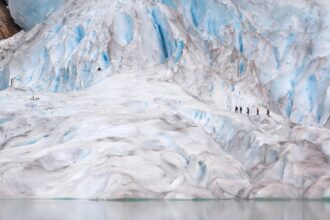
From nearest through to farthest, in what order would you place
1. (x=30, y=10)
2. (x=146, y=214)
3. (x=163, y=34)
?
(x=146, y=214), (x=163, y=34), (x=30, y=10)

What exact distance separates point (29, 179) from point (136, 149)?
3.10 metres

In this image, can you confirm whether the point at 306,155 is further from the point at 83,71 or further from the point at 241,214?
the point at 83,71

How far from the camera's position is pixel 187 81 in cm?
2617

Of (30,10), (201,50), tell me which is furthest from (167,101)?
(30,10)

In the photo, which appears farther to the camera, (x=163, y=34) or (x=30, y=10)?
(x=30, y=10)

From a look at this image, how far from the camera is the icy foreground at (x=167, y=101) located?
18.0m

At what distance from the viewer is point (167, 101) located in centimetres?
2314

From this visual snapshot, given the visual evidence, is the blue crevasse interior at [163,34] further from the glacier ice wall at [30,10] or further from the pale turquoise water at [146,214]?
the pale turquoise water at [146,214]

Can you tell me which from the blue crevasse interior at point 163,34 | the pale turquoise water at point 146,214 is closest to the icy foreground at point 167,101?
the blue crevasse interior at point 163,34

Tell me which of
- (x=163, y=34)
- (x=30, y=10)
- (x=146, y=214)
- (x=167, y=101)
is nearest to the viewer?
(x=146, y=214)

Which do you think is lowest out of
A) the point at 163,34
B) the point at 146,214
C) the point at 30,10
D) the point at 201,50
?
the point at 201,50

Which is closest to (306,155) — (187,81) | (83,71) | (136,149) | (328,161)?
(328,161)

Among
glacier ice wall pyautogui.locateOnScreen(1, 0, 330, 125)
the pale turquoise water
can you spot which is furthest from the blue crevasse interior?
the pale turquoise water

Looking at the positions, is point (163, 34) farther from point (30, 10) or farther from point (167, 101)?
point (30, 10)
